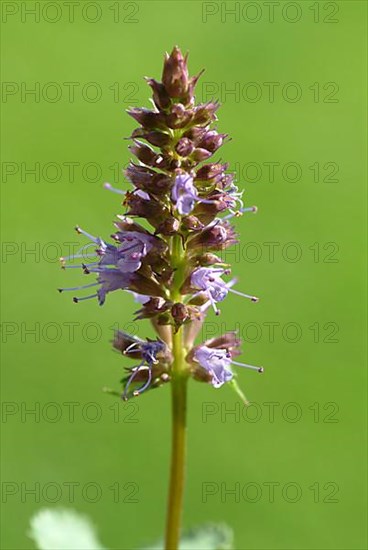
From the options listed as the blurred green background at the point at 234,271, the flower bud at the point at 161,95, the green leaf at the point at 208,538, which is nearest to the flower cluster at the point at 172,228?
the flower bud at the point at 161,95

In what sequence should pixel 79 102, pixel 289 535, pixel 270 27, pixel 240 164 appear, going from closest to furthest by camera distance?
pixel 289 535 < pixel 240 164 < pixel 79 102 < pixel 270 27

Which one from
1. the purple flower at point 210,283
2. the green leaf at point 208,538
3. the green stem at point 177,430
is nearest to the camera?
the purple flower at point 210,283

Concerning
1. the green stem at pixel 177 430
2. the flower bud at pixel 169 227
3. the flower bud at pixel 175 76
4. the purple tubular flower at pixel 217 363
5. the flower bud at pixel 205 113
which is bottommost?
the green stem at pixel 177 430

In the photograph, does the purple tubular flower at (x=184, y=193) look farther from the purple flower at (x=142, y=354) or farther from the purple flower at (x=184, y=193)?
the purple flower at (x=142, y=354)

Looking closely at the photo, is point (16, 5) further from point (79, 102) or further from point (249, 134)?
point (249, 134)

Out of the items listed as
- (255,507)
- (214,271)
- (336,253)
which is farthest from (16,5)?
(214,271)

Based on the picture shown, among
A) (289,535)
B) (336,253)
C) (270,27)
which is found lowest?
(289,535)
